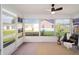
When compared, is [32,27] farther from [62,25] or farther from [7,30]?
[7,30]

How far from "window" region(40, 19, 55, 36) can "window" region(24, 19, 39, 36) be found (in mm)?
355

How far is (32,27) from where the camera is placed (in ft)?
31.0

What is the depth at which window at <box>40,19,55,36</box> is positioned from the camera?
929 centimetres

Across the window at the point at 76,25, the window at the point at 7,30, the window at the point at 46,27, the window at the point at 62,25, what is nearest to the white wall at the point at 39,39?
the window at the point at 46,27

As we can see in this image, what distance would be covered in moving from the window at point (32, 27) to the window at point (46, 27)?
14.0 inches

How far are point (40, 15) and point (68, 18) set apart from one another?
1.96m

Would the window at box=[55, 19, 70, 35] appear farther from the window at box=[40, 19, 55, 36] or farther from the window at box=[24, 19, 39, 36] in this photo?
the window at box=[24, 19, 39, 36]

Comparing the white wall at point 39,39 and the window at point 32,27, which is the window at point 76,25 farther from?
the window at point 32,27

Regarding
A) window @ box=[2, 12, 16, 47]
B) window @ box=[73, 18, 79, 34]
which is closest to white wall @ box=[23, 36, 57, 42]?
window @ box=[73, 18, 79, 34]

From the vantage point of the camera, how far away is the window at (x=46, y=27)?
9.29 meters

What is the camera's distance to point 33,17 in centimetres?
919

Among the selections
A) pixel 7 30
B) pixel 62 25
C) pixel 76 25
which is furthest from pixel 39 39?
pixel 7 30

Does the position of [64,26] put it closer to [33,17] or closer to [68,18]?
[68,18]
